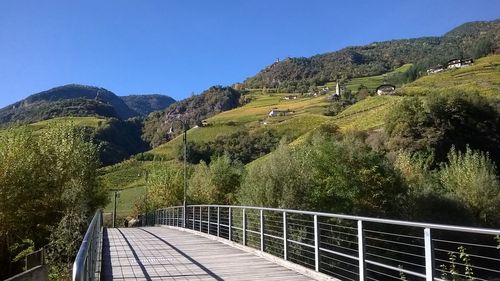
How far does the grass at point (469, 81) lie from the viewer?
84.8 metres

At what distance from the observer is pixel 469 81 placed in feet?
312

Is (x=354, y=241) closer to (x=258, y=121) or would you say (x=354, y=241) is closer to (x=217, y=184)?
(x=217, y=184)

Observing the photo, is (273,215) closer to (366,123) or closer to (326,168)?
(326,168)

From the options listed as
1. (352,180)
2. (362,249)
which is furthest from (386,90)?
(362,249)

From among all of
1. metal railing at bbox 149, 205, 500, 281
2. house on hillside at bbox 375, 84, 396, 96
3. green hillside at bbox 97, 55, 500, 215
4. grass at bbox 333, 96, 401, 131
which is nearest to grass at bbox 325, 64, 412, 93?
green hillside at bbox 97, 55, 500, 215

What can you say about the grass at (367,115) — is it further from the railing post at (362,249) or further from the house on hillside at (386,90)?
the railing post at (362,249)

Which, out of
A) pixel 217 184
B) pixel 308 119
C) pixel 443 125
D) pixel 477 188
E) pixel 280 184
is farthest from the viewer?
pixel 308 119

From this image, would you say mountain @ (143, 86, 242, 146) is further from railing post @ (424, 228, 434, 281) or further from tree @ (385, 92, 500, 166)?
railing post @ (424, 228, 434, 281)

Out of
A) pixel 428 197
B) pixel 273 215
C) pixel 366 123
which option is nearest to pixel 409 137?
pixel 366 123

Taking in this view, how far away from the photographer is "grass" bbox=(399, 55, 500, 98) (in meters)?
84.8

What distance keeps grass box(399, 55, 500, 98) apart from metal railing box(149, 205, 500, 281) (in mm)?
53956

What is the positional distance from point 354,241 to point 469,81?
83.0 m

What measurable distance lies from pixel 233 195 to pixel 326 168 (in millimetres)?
15821

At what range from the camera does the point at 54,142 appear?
3291 cm
